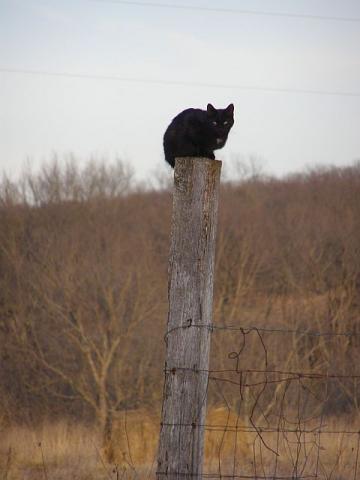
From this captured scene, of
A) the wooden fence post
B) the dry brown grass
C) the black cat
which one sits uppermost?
the black cat

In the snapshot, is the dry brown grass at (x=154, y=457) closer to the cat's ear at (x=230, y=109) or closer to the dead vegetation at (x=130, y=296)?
the cat's ear at (x=230, y=109)

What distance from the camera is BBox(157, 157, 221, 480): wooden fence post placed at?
364 centimetres

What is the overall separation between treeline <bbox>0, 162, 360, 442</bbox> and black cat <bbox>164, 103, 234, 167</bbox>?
16562 millimetres

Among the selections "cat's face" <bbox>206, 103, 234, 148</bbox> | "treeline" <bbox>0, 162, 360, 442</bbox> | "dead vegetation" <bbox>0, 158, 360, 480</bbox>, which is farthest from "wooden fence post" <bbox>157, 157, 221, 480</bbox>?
"treeline" <bbox>0, 162, 360, 442</bbox>

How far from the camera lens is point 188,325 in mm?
3684

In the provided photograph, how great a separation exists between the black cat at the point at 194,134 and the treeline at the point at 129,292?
16.6 meters

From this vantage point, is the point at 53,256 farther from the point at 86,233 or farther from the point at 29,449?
the point at 29,449

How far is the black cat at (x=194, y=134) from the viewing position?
18.2 feet

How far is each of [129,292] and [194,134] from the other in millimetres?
23275

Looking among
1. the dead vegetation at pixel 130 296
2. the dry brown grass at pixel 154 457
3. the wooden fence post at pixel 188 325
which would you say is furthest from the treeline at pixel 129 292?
the wooden fence post at pixel 188 325

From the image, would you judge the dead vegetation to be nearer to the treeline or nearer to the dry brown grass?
the treeline

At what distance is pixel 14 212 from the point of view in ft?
111

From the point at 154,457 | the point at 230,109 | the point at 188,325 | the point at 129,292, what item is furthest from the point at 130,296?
the point at 188,325

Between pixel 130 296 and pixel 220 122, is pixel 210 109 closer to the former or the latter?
pixel 220 122
